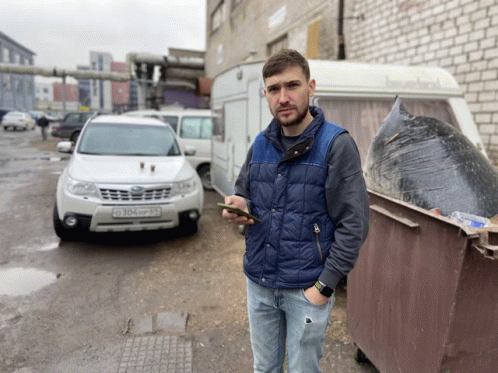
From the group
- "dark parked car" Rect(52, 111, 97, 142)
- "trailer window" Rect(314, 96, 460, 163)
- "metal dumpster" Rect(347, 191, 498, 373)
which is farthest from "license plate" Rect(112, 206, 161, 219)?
"dark parked car" Rect(52, 111, 97, 142)

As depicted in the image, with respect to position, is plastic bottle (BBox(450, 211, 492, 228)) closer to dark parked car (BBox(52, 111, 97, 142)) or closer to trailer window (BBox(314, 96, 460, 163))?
trailer window (BBox(314, 96, 460, 163))

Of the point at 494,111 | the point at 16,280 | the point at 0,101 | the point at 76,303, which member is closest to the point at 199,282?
the point at 76,303

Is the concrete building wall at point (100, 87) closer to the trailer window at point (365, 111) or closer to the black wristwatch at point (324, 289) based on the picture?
the trailer window at point (365, 111)

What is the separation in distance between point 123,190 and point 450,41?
4.86 m

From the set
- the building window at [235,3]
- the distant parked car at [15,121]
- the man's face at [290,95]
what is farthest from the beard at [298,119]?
the distant parked car at [15,121]

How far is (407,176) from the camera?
2480 millimetres

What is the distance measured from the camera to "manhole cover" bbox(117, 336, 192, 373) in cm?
259

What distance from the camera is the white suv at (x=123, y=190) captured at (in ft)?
15.1

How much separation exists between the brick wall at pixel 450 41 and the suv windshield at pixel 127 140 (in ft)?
13.4

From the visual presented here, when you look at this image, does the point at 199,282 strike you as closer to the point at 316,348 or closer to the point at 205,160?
the point at 316,348

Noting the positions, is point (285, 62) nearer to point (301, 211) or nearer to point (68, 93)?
point (301, 211)

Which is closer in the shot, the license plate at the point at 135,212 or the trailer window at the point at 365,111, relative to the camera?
the trailer window at the point at 365,111

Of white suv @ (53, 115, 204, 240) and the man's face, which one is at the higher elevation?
the man's face

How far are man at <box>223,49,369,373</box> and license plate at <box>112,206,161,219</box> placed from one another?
3176mm
